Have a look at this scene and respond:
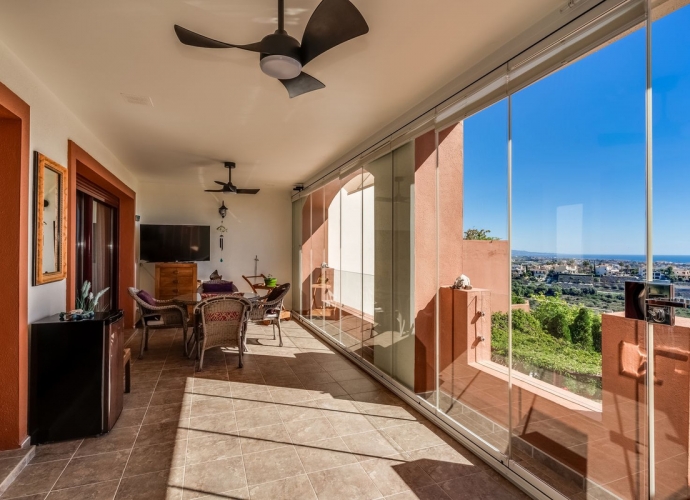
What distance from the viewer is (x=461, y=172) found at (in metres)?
3.13

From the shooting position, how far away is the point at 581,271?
202cm

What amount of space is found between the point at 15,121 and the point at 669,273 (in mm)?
4008

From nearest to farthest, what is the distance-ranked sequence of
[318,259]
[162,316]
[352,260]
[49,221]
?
[49,221] → [162,316] → [352,260] → [318,259]

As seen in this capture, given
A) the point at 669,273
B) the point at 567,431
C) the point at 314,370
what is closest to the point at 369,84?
the point at 669,273

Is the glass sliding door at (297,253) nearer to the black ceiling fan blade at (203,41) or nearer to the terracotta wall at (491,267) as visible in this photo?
the terracotta wall at (491,267)

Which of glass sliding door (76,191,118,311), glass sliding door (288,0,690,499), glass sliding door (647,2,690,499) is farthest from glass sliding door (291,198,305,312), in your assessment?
glass sliding door (647,2,690,499)

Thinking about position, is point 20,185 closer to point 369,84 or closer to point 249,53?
point 249,53

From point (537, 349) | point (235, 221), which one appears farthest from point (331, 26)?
point (235, 221)

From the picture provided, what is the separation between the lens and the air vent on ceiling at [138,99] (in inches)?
131

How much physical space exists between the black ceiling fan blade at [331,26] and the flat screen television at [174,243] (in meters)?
6.33

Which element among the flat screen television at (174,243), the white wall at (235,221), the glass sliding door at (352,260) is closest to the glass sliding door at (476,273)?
the glass sliding door at (352,260)

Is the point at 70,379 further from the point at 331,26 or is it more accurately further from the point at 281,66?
the point at 331,26

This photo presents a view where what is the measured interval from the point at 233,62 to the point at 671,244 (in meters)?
2.85

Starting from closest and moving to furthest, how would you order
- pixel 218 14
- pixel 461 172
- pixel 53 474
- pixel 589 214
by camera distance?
pixel 589 214 → pixel 218 14 → pixel 53 474 → pixel 461 172
